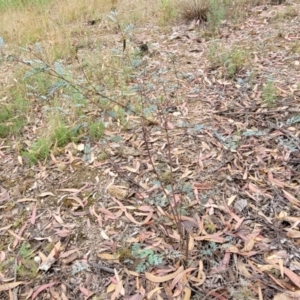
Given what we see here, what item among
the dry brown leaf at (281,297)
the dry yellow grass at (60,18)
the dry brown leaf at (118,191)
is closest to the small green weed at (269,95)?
the dry brown leaf at (118,191)

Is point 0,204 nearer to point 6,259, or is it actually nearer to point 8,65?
point 6,259

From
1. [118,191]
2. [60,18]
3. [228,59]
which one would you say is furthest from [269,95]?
[60,18]

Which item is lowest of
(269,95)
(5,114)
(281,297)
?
(281,297)

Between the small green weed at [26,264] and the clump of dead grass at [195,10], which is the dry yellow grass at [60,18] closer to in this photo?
the clump of dead grass at [195,10]

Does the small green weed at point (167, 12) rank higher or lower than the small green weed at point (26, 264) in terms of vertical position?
higher

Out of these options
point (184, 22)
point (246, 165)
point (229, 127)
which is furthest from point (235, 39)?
point (246, 165)

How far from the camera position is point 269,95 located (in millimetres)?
2422

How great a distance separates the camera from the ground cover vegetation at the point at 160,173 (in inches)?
62.9

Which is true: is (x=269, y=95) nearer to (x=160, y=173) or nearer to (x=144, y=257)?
(x=160, y=173)

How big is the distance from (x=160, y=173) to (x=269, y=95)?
Result: 1.01 m

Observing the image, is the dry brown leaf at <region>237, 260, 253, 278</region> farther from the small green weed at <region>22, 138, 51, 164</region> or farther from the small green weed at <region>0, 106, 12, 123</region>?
the small green weed at <region>0, 106, 12, 123</region>

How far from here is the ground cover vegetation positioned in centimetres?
160

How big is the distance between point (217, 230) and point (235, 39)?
2277 millimetres

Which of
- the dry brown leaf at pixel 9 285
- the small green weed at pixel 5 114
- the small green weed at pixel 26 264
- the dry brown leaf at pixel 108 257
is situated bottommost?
the dry brown leaf at pixel 108 257
